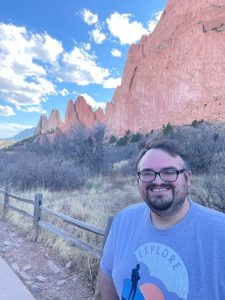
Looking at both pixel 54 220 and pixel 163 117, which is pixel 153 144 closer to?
pixel 54 220

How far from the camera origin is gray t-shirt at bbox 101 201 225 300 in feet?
4.79

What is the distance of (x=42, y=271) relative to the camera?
500cm

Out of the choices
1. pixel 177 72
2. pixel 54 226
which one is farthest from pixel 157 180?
pixel 177 72

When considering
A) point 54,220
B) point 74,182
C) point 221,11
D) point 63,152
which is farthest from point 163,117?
point 54,220

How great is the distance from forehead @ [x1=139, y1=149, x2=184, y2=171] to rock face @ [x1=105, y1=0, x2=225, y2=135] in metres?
44.5

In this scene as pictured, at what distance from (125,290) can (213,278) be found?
54 centimetres

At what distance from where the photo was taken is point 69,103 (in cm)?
9400

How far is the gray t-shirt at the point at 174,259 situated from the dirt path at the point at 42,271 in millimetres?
2710

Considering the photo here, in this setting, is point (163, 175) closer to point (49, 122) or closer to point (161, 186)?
point (161, 186)

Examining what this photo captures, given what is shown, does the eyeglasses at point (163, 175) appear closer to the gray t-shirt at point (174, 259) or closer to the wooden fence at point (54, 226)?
the gray t-shirt at point (174, 259)

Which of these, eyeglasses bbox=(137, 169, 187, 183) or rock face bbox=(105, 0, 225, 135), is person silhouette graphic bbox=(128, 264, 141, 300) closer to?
eyeglasses bbox=(137, 169, 187, 183)

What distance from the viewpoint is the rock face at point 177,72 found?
48.5 m

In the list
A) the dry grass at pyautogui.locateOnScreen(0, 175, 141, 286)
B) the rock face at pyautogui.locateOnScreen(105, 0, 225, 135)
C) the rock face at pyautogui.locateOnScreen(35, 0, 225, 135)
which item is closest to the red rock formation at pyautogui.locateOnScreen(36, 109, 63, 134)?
the rock face at pyautogui.locateOnScreen(35, 0, 225, 135)

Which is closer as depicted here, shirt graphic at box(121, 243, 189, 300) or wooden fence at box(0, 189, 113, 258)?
shirt graphic at box(121, 243, 189, 300)
